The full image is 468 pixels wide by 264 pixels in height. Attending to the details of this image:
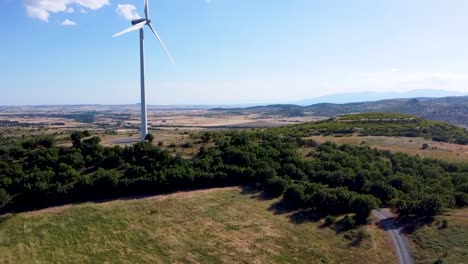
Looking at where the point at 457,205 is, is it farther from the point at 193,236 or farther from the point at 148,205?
the point at 148,205

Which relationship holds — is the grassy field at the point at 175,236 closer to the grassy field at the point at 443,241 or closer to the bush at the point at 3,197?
the grassy field at the point at 443,241

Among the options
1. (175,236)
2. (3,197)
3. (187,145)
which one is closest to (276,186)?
(175,236)

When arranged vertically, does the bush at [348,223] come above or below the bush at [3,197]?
below

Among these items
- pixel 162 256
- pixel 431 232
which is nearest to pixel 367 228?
pixel 431 232

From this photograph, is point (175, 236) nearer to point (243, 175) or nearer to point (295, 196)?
point (295, 196)

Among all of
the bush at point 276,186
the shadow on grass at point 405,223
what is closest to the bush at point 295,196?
the bush at point 276,186

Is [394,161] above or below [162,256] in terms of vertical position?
above

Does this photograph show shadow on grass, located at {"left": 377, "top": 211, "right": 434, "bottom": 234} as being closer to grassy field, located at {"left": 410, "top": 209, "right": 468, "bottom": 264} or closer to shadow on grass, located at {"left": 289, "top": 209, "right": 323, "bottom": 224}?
grassy field, located at {"left": 410, "top": 209, "right": 468, "bottom": 264}
